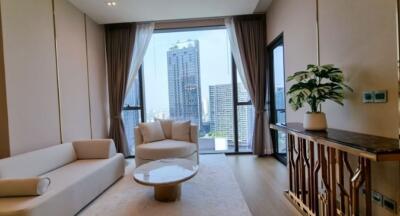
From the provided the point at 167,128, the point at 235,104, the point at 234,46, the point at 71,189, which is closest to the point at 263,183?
the point at 167,128

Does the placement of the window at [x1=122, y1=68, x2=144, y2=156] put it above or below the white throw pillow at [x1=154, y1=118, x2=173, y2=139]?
above

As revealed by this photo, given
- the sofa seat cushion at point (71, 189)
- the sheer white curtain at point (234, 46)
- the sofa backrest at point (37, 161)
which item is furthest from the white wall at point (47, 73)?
the sheer white curtain at point (234, 46)

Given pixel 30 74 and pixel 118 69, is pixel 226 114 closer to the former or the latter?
pixel 118 69

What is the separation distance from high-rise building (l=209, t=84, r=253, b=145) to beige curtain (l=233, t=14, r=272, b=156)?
0.98ft

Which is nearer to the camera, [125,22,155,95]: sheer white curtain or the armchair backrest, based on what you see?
the armchair backrest

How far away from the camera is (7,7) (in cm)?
319

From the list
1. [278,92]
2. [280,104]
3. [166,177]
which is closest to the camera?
[166,177]

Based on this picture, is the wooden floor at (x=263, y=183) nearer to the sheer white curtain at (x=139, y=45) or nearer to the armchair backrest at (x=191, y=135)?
the armchair backrest at (x=191, y=135)

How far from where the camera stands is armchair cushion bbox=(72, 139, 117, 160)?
163 inches

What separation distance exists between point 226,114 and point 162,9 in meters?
2.63

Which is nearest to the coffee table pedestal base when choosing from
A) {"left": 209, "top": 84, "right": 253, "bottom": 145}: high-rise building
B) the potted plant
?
the potted plant

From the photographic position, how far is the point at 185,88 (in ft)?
20.5

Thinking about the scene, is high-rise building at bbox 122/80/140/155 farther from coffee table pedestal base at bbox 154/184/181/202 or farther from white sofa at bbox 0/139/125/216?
coffee table pedestal base at bbox 154/184/181/202

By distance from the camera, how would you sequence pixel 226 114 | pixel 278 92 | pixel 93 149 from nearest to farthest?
pixel 93 149 → pixel 278 92 → pixel 226 114
